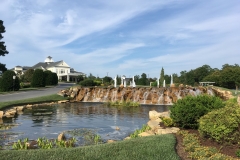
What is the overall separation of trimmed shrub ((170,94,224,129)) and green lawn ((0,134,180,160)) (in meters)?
2.47

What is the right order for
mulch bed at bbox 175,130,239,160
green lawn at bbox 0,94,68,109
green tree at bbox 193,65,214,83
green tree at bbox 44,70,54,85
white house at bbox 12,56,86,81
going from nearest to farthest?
mulch bed at bbox 175,130,239,160
green lawn at bbox 0,94,68,109
green tree at bbox 44,70,54,85
green tree at bbox 193,65,214,83
white house at bbox 12,56,86,81

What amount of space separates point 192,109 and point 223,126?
2106 mm

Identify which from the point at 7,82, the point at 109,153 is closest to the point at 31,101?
the point at 7,82

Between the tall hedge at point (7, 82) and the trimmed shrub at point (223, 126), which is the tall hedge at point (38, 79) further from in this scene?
the trimmed shrub at point (223, 126)

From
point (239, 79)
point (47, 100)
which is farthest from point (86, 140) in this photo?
point (239, 79)

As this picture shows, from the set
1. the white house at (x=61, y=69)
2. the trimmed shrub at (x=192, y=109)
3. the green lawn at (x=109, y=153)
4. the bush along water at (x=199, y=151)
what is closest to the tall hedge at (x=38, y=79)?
the trimmed shrub at (x=192, y=109)

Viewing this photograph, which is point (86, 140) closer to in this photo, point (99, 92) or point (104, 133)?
point (104, 133)

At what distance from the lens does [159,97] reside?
2450cm

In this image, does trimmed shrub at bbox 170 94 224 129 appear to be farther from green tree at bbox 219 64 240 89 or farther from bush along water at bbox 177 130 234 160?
green tree at bbox 219 64 240 89

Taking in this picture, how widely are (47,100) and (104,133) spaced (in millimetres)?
12878

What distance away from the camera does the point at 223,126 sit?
20.5ft

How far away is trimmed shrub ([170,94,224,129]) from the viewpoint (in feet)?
27.1

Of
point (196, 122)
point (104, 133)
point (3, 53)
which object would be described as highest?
point (3, 53)

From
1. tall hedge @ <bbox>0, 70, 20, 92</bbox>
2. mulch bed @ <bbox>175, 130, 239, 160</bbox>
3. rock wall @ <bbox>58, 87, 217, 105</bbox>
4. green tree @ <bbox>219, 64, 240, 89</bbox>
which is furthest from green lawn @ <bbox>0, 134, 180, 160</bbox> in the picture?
green tree @ <bbox>219, 64, 240, 89</bbox>
